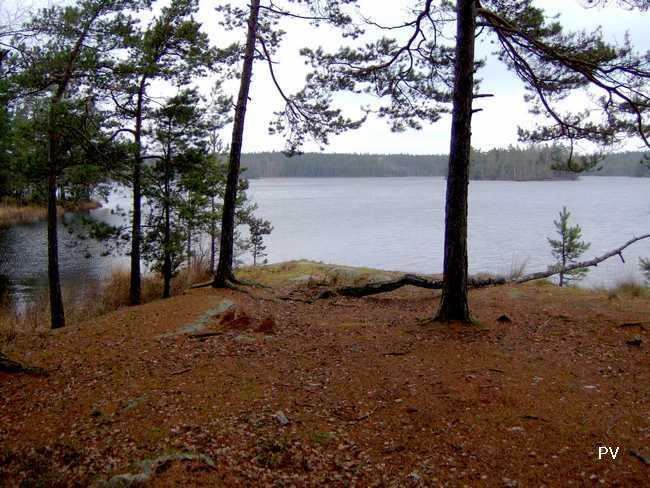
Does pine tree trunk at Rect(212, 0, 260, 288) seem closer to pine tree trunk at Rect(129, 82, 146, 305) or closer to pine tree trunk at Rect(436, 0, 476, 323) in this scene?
pine tree trunk at Rect(129, 82, 146, 305)

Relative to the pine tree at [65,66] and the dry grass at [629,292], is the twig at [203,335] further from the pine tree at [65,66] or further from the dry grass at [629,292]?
the dry grass at [629,292]

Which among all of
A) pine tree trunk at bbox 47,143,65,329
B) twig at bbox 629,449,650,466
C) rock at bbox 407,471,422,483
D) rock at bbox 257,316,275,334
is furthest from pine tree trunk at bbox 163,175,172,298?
twig at bbox 629,449,650,466

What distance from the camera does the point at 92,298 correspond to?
52.1 feet

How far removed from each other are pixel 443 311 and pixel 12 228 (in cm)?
3461

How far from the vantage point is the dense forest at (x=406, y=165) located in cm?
9088

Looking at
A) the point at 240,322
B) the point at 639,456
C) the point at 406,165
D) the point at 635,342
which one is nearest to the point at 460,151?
the point at 635,342

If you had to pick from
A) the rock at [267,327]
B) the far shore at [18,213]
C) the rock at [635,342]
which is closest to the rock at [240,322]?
the rock at [267,327]

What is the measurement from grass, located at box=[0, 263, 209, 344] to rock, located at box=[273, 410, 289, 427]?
976 cm

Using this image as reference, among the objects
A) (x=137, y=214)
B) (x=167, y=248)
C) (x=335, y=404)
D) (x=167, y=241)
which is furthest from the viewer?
(x=167, y=241)

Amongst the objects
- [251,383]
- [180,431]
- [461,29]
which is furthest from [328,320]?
[461,29]

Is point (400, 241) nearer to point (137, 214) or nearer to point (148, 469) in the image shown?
point (137, 214)

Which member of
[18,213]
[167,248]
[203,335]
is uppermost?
[167,248]

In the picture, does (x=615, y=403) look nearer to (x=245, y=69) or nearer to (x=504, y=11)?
(x=504, y=11)

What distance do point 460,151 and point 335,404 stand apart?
358 centimetres
